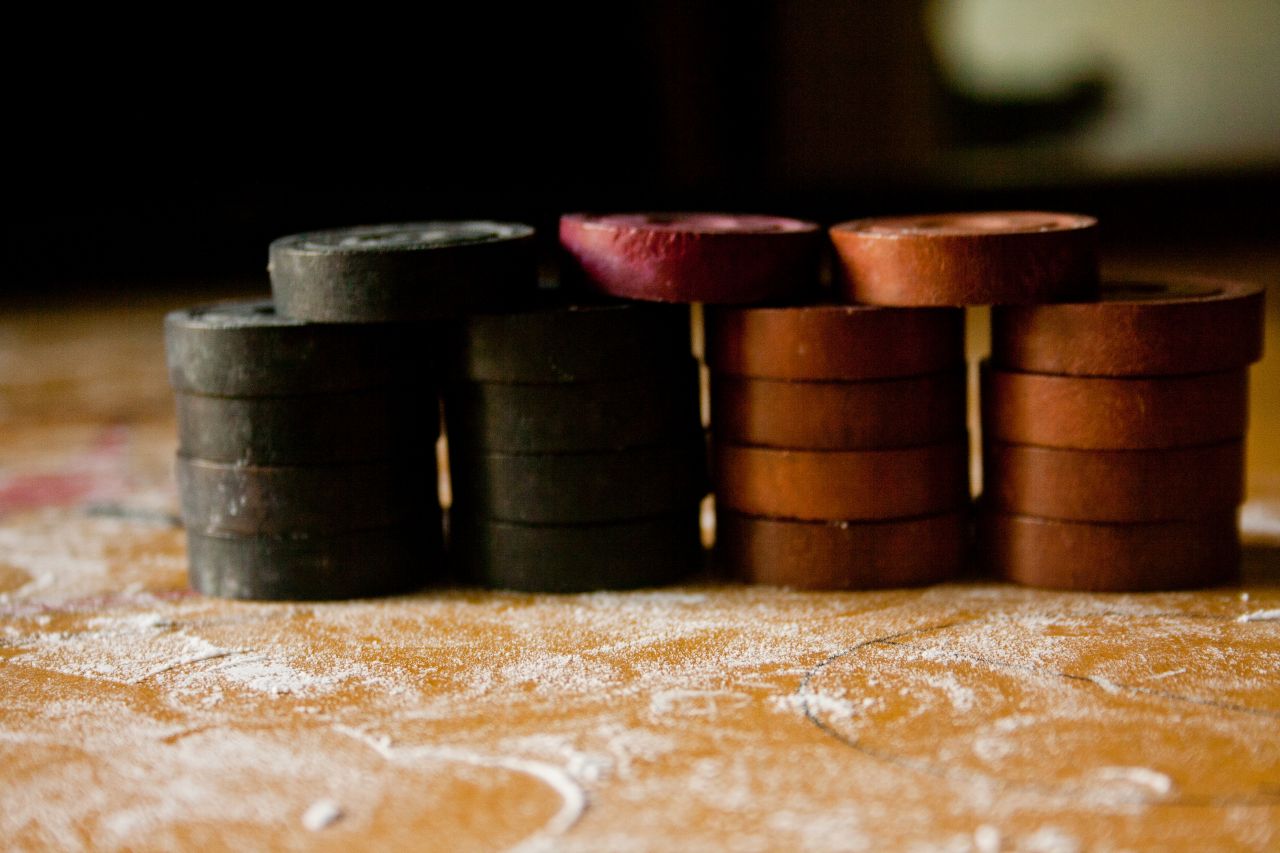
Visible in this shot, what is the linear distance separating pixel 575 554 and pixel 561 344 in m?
0.40

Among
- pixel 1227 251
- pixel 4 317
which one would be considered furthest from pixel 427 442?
pixel 1227 251

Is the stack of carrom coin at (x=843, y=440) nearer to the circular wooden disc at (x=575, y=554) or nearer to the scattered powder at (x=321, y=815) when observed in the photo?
the circular wooden disc at (x=575, y=554)

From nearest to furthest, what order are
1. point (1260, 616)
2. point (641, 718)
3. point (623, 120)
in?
point (641, 718) < point (1260, 616) < point (623, 120)

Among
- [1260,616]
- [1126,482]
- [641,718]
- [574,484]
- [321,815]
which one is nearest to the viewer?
[321,815]

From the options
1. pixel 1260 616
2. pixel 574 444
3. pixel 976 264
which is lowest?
pixel 1260 616

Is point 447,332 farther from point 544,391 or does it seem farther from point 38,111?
point 38,111

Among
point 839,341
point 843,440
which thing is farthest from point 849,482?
point 839,341

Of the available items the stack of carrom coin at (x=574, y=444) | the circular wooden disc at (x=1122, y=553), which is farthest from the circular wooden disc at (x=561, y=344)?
the circular wooden disc at (x=1122, y=553)

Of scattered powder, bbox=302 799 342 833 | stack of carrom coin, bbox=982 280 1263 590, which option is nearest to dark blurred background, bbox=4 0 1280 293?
stack of carrom coin, bbox=982 280 1263 590

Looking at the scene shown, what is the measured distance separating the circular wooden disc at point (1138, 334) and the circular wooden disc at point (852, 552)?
367 mm

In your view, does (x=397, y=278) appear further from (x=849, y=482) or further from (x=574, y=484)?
(x=849, y=482)

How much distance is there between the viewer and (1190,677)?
217cm

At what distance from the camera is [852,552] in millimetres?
2678

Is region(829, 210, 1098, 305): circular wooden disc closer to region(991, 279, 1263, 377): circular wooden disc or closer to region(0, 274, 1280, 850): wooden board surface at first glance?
region(991, 279, 1263, 377): circular wooden disc
